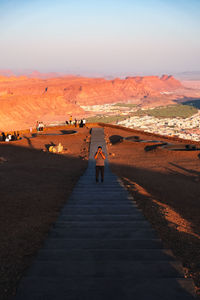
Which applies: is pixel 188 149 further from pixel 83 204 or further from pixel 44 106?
pixel 44 106

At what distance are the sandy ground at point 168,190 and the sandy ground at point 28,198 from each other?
3094 mm

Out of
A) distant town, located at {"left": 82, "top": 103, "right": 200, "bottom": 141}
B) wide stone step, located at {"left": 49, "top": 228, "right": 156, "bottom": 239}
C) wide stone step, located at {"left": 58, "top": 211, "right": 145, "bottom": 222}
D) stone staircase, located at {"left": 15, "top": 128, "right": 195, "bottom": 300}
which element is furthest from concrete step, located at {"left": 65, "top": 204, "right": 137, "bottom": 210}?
distant town, located at {"left": 82, "top": 103, "right": 200, "bottom": 141}

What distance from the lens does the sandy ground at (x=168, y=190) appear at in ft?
20.5

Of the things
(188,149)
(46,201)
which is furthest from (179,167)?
(46,201)

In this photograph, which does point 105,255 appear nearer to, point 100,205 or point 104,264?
point 104,264

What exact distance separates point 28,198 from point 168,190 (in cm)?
690

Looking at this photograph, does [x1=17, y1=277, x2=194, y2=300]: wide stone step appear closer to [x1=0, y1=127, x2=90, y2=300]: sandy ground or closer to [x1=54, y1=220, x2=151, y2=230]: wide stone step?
[x1=0, y1=127, x2=90, y2=300]: sandy ground

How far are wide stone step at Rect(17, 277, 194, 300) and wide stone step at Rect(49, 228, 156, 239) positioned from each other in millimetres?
2015

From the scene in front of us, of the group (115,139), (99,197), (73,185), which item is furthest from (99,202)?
(115,139)

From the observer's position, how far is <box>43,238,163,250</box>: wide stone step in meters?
5.28

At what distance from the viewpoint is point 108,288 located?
3.66 m

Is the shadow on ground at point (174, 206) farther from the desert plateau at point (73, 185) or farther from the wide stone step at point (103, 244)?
the wide stone step at point (103, 244)

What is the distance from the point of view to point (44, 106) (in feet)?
519

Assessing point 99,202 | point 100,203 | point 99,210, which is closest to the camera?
point 99,210
